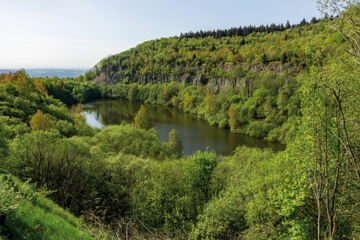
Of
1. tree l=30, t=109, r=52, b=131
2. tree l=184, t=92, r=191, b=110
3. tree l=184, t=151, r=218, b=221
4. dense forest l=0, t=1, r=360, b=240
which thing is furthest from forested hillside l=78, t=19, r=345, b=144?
tree l=30, t=109, r=52, b=131

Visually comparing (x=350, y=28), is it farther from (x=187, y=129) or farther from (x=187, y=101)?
(x=187, y=101)

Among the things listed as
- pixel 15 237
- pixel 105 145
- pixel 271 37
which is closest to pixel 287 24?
pixel 271 37

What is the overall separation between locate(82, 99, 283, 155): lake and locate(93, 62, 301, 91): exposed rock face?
1961cm

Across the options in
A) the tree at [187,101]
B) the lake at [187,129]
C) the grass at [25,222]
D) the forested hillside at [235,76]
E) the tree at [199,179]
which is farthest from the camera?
the tree at [187,101]

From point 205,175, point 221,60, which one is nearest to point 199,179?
point 205,175

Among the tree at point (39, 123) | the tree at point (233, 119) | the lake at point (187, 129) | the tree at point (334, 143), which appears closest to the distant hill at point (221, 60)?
the tree at point (233, 119)

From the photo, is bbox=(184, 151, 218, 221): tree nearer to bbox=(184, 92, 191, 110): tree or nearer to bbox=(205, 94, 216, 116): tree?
bbox=(205, 94, 216, 116): tree

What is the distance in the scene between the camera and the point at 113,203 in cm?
1738

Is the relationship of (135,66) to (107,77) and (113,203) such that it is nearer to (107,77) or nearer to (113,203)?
(107,77)

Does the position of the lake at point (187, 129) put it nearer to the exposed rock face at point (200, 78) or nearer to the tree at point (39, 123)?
the exposed rock face at point (200, 78)

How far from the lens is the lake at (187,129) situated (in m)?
48.5

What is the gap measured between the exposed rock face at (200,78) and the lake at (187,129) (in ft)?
64.3

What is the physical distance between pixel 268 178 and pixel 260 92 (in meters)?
55.9

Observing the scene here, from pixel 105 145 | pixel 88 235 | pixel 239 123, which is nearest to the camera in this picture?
pixel 88 235
